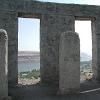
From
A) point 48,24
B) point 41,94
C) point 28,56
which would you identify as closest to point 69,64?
point 41,94

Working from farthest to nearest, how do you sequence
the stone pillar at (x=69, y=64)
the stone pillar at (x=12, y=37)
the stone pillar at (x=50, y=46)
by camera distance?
the stone pillar at (x=50, y=46) < the stone pillar at (x=12, y=37) < the stone pillar at (x=69, y=64)

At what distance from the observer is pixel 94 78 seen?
13.4 metres

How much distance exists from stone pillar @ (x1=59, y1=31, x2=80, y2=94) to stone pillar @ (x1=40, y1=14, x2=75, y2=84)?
2960mm

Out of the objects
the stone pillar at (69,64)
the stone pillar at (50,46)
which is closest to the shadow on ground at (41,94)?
the stone pillar at (69,64)

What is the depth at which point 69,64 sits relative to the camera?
9.59m

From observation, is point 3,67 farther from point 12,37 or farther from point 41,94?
point 12,37

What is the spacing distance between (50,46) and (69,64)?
327 cm

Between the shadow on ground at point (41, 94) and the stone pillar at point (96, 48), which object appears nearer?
the shadow on ground at point (41, 94)

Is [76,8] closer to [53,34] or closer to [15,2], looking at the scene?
[53,34]

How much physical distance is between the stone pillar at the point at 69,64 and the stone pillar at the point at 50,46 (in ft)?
9.71

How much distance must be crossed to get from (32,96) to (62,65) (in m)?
1.58

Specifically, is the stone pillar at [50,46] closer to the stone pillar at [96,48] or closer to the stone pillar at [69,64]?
the stone pillar at [96,48]

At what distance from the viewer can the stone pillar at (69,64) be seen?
375 inches

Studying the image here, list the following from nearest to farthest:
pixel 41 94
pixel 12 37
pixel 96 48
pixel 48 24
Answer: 1. pixel 41 94
2. pixel 12 37
3. pixel 48 24
4. pixel 96 48
